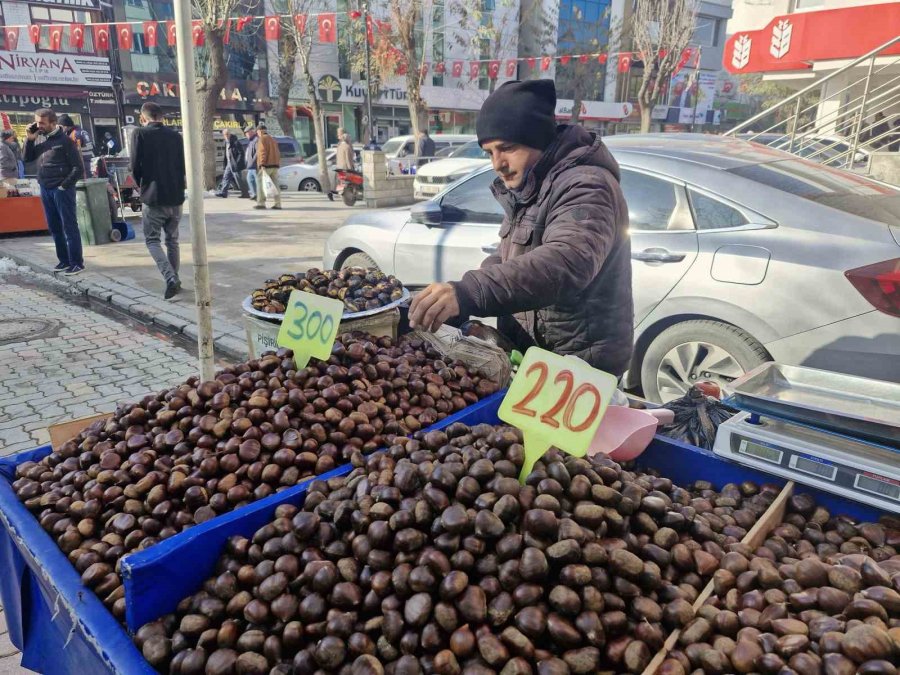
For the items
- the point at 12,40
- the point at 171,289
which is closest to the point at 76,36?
the point at 12,40

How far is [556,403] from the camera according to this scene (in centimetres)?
176

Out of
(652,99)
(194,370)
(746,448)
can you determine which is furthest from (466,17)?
(746,448)

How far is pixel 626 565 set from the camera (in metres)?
1.44

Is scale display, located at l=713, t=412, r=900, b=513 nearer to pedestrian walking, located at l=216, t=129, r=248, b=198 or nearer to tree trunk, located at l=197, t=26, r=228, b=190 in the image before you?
tree trunk, located at l=197, t=26, r=228, b=190

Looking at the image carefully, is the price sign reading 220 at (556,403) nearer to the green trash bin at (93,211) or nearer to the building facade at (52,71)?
the green trash bin at (93,211)

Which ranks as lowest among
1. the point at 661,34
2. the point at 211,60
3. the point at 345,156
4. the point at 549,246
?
the point at 345,156

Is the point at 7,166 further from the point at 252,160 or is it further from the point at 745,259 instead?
the point at 745,259

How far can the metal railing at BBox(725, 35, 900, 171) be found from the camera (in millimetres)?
9109

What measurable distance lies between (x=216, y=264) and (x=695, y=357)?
752 cm

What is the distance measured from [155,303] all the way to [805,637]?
7477 millimetres

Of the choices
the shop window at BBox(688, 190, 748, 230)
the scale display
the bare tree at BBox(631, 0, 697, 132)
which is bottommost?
the scale display

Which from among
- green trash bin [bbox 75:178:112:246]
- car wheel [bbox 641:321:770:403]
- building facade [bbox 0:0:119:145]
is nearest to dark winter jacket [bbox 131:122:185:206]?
green trash bin [bbox 75:178:112:246]

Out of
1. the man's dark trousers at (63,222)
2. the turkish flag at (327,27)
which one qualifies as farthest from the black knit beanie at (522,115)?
the turkish flag at (327,27)

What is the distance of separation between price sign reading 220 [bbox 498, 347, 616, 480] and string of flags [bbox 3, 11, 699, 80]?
17.9 meters
